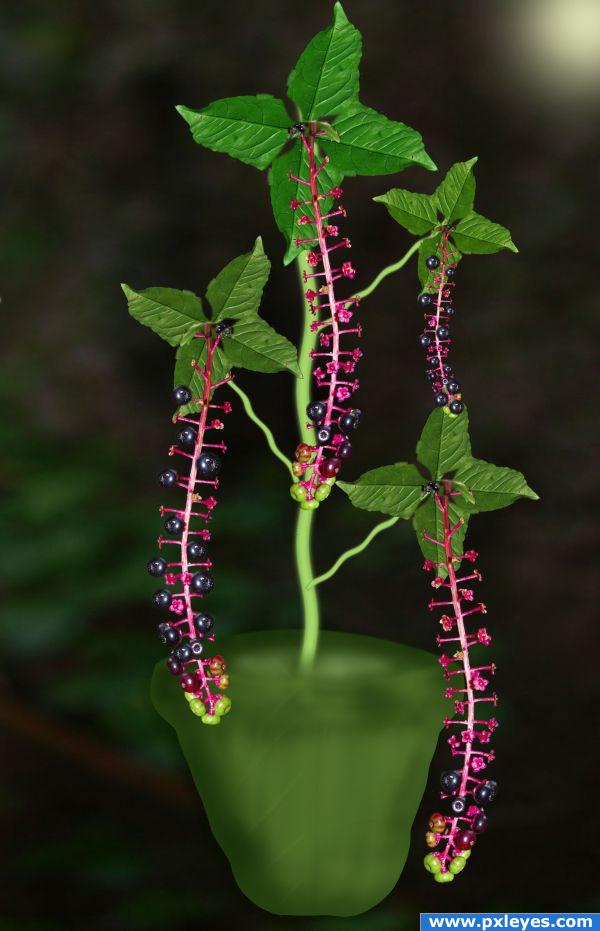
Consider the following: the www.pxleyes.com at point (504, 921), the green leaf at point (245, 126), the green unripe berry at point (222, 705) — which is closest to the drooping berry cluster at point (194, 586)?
the green unripe berry at point (222, 705)

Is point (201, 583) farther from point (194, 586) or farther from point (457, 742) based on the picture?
point (457, 742)

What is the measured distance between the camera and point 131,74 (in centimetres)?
89

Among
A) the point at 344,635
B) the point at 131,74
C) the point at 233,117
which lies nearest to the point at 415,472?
the point at 344,635

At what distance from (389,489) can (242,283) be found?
0.15 m

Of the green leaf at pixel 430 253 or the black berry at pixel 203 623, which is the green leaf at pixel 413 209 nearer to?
the green leaf at pixel 430 253

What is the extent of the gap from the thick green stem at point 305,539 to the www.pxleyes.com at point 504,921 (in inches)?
8.0

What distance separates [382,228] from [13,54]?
0.29m

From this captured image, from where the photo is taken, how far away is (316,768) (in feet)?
2.36

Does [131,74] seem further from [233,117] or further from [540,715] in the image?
[540,715]

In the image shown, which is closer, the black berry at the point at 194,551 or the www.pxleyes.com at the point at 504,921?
the black berry at the point at 194,551

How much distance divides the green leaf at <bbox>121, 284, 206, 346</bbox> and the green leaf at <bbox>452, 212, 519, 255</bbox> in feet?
0.55

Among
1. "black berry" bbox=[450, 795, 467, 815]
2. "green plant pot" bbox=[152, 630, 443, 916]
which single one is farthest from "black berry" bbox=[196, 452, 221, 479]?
"black berry" bbox=[450, 795, 467, 815]

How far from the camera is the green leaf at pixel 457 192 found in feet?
2.44

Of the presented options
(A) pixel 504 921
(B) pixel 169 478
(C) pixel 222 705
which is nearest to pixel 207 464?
(B) pixel 169 478
